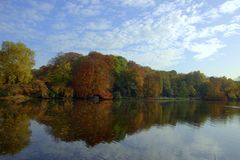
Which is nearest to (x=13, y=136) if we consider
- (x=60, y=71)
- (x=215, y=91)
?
(x=60, y=71)

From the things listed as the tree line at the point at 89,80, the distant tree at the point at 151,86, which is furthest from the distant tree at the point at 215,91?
the distant tree at the point at 151,86

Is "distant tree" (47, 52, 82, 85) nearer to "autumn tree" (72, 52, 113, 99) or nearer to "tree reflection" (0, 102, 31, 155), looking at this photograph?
"autumn tree" (72, 52, 113, 99)

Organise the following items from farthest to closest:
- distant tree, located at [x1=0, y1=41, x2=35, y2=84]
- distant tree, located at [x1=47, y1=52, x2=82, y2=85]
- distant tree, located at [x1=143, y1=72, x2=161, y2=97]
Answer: distant tree, located at [x1=143, y1=72, x2=161, y2=97] < distant tree, located at [x1=47, y1=52, x2=82, y2=85] < distant tree, located at [x1=0, y1=41, x2=35, y2=84]

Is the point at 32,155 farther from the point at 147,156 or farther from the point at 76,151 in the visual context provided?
the point at 147,156

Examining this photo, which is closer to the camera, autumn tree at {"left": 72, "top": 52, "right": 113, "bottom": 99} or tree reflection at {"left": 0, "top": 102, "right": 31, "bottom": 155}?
tree reflection at {"left": 0, "top": 102, "right": 31, "bottom": 155}

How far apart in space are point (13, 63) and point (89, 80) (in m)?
24.4

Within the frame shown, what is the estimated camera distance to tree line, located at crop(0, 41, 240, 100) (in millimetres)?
69562

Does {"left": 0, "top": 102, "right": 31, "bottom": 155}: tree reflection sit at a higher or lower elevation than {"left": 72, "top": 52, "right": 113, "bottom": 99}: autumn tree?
lower

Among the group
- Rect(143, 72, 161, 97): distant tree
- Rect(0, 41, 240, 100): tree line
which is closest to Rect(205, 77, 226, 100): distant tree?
Rect(0, 41, 240, 100): tree line

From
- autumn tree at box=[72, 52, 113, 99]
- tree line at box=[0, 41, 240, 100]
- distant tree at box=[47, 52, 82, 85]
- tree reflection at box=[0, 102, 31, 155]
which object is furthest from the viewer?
distant tree at box=[47, 52, 82, 85]

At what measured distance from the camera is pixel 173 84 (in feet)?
433

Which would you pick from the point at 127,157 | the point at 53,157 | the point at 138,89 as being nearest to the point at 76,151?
the point at 53,157

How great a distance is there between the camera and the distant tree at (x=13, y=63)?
68.9m

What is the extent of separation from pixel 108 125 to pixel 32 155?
1488cm
